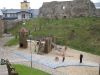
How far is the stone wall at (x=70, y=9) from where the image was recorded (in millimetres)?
82938

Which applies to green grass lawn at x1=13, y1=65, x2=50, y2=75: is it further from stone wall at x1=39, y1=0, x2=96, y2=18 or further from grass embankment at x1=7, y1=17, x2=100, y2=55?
stone wall at x1=39, y1=0, x2=96, y2=18

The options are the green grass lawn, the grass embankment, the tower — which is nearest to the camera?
the green grass lawn

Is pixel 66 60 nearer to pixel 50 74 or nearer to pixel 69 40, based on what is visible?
pixel 50 74

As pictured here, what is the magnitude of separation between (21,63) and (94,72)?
9.18m

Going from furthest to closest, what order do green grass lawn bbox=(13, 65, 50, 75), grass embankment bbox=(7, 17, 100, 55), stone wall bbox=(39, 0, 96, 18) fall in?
stone wall bbox=(39, 0, 96, 18) < grass embankment bbox=(7, 17, 100, 55) < green grass lawn bbox=(13, 65, 50, 75)

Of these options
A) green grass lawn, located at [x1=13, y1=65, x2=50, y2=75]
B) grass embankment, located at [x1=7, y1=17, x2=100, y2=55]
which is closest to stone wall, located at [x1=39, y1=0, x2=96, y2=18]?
grass embankment, located at [x1=7, y1=17, x2=100, y2=55]

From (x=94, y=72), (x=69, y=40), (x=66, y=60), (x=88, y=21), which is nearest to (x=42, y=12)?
(x=88, y=21)

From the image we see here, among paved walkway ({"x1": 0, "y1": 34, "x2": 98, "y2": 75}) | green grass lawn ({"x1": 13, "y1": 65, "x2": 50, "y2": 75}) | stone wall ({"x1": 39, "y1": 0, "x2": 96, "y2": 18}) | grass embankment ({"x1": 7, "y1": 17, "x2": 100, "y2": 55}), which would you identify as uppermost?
stone wall ({"x1": 39, "y1": 0, "x2": 96, "y2": 18})

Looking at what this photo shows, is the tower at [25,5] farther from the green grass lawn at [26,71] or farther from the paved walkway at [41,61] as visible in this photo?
the green grass lawn at [26,71]

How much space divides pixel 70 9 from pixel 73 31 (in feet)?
61.6

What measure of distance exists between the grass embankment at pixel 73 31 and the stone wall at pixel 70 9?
518 cm

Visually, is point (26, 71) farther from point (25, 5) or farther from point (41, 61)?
point (25, 5)

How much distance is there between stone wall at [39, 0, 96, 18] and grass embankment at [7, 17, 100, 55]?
518cm

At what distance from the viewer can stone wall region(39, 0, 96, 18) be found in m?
82.9
